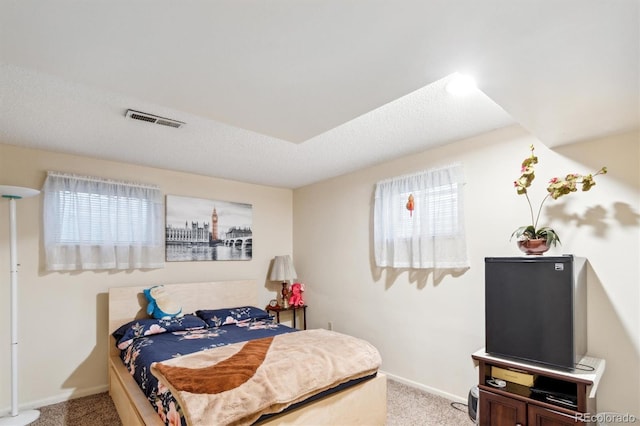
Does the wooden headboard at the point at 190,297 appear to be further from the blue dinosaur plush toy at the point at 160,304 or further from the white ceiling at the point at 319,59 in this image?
the white ceiling at the point at 319,59

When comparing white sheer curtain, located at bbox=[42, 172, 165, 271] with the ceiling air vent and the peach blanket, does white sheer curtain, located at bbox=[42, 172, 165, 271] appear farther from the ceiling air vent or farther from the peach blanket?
the peach blanket

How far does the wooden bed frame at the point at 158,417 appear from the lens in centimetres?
218

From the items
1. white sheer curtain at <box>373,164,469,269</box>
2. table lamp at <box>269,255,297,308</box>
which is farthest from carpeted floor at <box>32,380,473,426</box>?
table lamp at <box>269,255,297,308</box>

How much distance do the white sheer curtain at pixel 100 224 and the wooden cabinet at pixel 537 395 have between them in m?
3.44

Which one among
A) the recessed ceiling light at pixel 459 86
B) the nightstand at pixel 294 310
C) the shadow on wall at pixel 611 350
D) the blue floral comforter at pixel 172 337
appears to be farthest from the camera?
the nightstand at pixel 294 310

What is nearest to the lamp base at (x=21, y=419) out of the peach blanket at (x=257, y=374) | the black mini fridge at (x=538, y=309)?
the peach blanket at (x=257, y=374)

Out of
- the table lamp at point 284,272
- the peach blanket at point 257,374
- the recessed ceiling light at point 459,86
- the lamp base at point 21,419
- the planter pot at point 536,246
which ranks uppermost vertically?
the recessed ceiling light at point 459,86

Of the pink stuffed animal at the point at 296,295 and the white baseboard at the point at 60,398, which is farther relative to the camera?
the pink stuffed animal at the point at 296,295

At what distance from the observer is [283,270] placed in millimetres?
4637

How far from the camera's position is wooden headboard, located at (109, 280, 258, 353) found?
11.4 ft

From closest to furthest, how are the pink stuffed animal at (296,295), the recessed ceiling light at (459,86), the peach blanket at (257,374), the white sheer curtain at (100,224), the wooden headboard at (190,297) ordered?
the peach blanket at (257,374), the recessed ceiling light at (459,86), the white sheer curtain at (100,224), the wooden headboard at (190,297), the pink stuffed animal at (296,295)

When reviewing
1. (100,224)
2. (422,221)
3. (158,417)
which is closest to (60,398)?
(100,224)

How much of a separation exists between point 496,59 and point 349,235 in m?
3.04

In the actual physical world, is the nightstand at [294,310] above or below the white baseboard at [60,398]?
above
